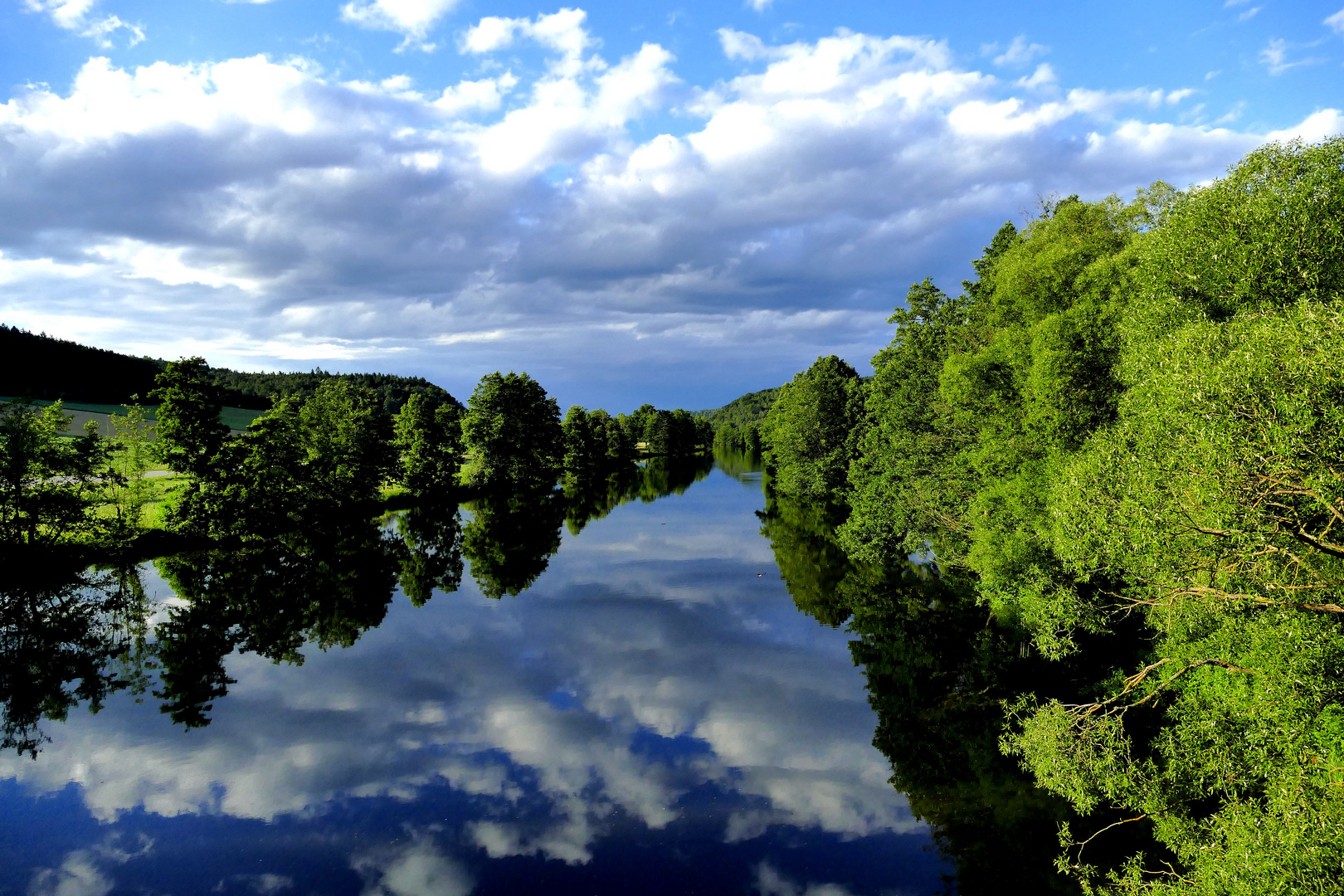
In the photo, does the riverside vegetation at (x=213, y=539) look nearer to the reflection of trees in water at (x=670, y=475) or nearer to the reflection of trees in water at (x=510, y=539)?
the reflection of trees in water at (x=510, y=539)

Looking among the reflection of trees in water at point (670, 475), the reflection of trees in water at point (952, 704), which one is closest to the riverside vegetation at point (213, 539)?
the reflection of trees in water at point (670, 475)

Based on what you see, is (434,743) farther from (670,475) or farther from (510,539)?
(670,475)

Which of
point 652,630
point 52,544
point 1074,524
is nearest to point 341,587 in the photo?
point 52,544

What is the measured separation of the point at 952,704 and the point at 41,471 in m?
47.1

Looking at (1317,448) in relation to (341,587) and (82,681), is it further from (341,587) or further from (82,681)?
(341,587)

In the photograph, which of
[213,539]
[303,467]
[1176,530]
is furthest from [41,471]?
[1176,530]

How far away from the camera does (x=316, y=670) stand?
2672 centimetres

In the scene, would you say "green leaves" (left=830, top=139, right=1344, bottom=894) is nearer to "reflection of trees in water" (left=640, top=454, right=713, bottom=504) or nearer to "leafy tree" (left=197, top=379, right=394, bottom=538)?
"leafy tree" (left=197, top=379, right=394, bottom=538)

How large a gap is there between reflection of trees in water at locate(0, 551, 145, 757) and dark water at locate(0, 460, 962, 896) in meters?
0.17

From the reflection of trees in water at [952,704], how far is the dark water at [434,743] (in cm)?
81

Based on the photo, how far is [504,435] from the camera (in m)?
82.5

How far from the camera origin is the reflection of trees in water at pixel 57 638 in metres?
22.7

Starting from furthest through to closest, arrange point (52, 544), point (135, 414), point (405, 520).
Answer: point (405, 520) → point (135, 414) → point (52, 544)

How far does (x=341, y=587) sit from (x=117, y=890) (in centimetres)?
2431
